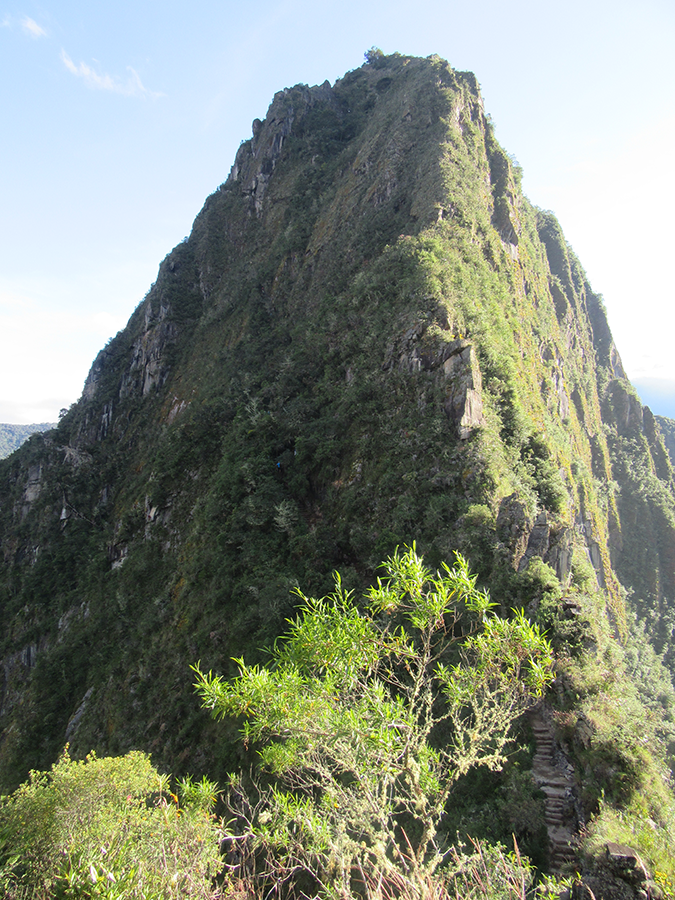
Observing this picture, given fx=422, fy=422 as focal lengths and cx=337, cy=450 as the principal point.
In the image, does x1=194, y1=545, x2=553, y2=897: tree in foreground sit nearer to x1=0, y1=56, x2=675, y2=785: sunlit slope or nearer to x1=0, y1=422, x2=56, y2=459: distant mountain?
x1=0, y1=56, x2=675, y2=785: sunlit slope

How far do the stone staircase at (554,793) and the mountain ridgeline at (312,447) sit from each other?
32 centimetres

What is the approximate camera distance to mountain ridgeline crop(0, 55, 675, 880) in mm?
15930

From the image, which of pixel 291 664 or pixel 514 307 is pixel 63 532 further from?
pixel 514 307

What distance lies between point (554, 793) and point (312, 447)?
16185mm

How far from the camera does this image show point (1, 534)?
4153 cm

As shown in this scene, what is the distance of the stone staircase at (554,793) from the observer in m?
8.05

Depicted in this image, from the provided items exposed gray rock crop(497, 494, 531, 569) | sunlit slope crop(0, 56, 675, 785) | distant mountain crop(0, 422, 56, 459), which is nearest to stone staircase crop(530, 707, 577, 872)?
sunlit slope crop(0, 56, 675, 785)

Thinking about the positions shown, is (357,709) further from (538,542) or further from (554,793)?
(538,542)

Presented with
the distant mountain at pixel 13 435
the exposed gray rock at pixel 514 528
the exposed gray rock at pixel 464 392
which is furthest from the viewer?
the distant mountain at pixel 13 435

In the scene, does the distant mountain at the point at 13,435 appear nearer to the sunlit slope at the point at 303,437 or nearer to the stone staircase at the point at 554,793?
the sunlit slope at the point at 303,437

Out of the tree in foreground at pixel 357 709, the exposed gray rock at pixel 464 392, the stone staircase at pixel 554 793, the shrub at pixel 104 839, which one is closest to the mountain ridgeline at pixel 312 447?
the exposed gray rock at pixel 464 392

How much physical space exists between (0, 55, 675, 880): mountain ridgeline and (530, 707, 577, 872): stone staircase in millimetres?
318

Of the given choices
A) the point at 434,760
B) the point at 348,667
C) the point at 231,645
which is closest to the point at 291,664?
the point at 348,667

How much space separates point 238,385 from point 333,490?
14.8 meters
